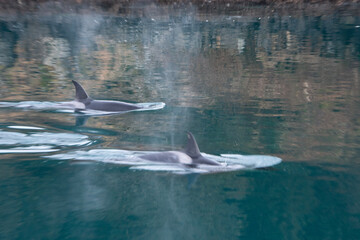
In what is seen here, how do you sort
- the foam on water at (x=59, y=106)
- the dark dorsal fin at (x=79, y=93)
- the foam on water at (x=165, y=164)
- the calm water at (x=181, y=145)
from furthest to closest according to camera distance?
1. the dark dorsal fin at (x=79, y=93)
2. the foam on water at (x=59, y=106)
3. the foam on water at (x=165, y=164)
4. the calm water at (x=181, y=145)

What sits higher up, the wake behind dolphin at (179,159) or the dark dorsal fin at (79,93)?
the dark dorsal fin at (79,93)

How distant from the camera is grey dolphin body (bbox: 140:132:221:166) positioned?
14.3 ft

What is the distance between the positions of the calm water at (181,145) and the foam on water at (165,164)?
0.12 m

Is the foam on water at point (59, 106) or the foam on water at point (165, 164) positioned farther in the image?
the foam on water at point (59, 106)

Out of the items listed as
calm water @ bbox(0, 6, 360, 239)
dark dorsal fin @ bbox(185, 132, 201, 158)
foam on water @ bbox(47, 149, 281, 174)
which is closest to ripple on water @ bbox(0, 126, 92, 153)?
calm water @ bbox(0, 6, 360, 239)

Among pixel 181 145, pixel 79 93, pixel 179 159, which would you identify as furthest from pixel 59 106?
pixel 179 159

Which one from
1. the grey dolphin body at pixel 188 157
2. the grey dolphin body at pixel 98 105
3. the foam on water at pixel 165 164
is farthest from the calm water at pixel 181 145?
the grey dolphin body at pixel 98 105

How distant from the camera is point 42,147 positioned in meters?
5.17

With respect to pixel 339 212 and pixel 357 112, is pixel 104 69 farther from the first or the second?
pixel 339 212

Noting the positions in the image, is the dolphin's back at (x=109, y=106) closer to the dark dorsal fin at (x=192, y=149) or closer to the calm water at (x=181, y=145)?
the calm water at (x=181, y=145)

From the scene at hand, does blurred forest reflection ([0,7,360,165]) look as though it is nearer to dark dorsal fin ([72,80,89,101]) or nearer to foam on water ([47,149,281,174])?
foam on water ([47,149,281,174])

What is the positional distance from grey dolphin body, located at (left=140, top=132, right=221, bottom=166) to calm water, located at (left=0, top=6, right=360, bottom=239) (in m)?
0.25

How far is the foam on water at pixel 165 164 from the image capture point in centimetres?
431

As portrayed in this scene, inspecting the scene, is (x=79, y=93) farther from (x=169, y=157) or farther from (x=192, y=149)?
(x=192, y=149)
